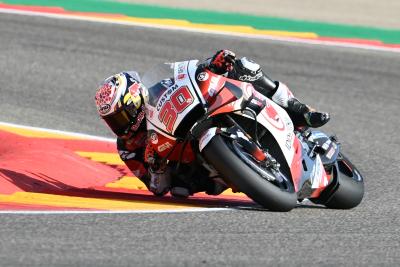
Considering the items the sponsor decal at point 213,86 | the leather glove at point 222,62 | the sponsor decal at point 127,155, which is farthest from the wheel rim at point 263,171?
the sponsor decal at point 127,155

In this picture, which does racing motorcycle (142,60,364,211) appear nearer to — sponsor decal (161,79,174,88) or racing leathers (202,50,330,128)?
sponsor decal (161,79,174,88)

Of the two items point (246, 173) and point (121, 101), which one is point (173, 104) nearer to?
point (121, 101)

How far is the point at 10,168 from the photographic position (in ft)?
30.8

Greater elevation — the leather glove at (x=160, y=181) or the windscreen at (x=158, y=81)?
the windscreen at (x=158, y=81)

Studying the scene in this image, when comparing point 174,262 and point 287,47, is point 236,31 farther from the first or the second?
point 174,262

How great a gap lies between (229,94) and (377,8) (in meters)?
10.2

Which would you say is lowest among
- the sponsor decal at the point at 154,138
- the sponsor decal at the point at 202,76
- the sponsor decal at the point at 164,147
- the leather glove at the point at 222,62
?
the sponsor decal at the point at 164,147

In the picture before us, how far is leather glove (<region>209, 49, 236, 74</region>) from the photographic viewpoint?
27.2 feet

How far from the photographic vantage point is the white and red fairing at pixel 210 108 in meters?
7.91

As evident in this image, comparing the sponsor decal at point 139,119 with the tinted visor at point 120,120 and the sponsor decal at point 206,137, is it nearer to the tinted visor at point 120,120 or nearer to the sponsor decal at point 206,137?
the tinted visor at point 120,120

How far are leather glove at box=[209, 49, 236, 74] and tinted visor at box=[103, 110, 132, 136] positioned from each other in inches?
30.2

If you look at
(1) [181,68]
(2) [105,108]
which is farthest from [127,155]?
(1) [181,68]

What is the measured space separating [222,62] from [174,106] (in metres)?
0.61

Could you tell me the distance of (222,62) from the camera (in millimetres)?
8289
